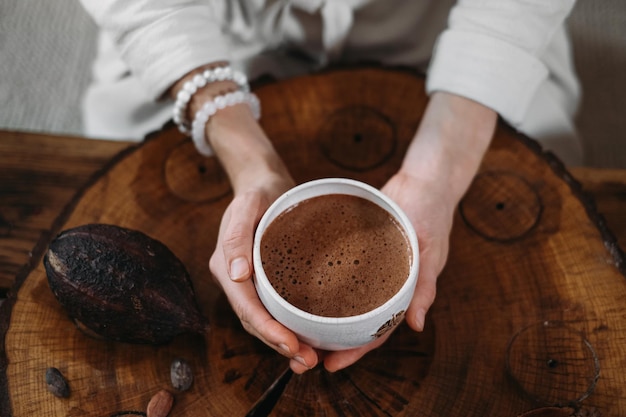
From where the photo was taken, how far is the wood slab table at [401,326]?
2.26 feet

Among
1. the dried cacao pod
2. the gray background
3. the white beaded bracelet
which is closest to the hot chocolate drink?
the dried cacao pod

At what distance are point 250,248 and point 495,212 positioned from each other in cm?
35

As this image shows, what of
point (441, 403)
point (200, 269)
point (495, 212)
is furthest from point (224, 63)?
point (441, 403)

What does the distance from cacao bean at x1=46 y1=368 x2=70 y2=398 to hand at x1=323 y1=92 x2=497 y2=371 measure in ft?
1.33

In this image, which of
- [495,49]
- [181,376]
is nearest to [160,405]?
[181,376]

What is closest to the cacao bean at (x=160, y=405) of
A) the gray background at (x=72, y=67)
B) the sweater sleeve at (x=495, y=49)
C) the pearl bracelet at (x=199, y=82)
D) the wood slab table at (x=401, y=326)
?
the wood slab table at (x=401, y=326)

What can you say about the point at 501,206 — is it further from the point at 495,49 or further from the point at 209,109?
the point at 209,109

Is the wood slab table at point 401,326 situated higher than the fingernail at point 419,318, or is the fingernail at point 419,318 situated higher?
the fingernail at point 419,318

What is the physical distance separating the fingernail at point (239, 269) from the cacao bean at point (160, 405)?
6.6 inches

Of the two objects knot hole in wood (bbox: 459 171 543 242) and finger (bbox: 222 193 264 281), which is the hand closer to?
knot hole in wood (bbox: 459 171 543 242)

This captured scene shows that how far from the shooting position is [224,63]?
85cm

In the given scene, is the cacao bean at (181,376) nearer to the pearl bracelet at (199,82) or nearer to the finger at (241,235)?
the finger at (241,235)

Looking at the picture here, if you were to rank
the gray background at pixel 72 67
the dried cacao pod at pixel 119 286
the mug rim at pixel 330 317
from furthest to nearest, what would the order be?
the gray background at pixel 72 67 → the dried cacao pod at pixel 119 286 → the mug rim at pixel 330 317

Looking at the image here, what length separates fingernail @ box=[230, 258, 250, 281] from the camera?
24.1 inches
